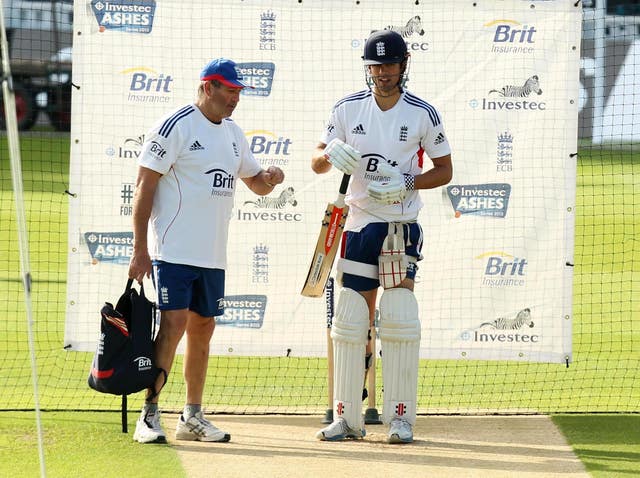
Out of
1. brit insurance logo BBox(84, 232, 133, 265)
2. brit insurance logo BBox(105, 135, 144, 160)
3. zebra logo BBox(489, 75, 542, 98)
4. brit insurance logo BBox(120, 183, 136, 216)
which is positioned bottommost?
brit insurance logo BBox(84, 232, 133, 265)

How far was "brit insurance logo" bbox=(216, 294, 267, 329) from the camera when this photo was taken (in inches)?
287

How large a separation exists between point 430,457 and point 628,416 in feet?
5.22

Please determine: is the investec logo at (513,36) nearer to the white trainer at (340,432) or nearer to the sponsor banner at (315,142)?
the sponsor banner at (315,142)

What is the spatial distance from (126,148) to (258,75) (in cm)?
97

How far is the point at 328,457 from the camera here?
5676 mm

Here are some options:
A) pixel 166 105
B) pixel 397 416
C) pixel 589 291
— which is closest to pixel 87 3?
pixel 166 105

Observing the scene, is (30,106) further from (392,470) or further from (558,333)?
(392,470)

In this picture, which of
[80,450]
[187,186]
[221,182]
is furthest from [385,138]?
[80,450]

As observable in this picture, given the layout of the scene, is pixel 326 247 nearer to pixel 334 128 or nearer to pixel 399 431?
pixel 334 128

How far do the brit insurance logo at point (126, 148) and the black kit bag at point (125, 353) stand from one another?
64.8 inches

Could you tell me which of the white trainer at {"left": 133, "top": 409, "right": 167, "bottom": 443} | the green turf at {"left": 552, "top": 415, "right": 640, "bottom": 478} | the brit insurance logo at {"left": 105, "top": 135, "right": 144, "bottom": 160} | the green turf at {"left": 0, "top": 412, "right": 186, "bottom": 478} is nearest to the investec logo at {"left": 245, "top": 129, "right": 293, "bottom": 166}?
the brit insurance logo at {"left": 105, "top": 135, "right": 144, "bottom": 160}

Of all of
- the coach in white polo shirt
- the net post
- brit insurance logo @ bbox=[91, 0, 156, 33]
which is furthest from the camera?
brit insurance logo @ bbox=[91, 0, 156, 33]

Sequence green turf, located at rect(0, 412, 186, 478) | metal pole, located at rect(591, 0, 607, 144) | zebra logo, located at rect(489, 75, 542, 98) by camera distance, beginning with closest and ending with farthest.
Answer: green turf, located at rect(0, 412, 186, 478), zebra logo, located at rect(489, 75, 542, 98), metal pole, located at rect(591, 0, 607, 144)

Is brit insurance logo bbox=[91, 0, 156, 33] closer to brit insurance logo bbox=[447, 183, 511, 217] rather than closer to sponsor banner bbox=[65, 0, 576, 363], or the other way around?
sponsor banner bbox=[65, 0, 576, 363]
